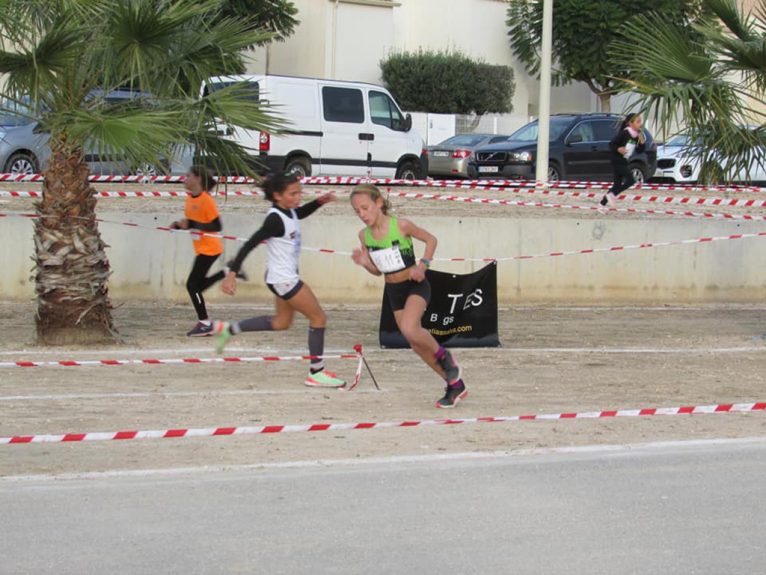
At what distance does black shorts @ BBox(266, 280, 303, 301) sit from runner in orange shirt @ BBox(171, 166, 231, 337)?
2.78 m

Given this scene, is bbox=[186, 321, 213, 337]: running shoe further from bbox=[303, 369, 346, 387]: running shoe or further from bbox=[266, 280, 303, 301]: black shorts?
bbox=[266, 280, 303, 301]: black shorts

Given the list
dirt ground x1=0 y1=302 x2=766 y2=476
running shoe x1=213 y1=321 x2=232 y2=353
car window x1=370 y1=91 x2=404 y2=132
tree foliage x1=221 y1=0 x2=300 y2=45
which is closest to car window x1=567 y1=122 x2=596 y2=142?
car window x1=370 y1=91 x2=404 y2=132

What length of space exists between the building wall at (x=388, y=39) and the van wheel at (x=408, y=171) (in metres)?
21.5

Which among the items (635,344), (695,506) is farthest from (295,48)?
(695,506)

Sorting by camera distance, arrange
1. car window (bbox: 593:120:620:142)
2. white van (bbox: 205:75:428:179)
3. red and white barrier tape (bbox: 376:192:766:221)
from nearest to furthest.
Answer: red and white barrier tape (bbox: 376:192:766:221) < white van (bbox: 205:75:428:179) < car window (bbox: 593:120:620:142)

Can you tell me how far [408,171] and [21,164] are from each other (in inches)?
279

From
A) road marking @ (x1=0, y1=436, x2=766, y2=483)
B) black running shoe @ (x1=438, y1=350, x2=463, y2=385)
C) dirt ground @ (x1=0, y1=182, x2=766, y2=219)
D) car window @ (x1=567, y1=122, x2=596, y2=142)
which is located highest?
car window @ (x1=567, y1=122, x2=596, y2=142)

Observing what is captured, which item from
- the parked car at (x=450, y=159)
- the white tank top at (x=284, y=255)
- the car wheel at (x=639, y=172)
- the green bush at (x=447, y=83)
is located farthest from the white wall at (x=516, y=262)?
the green bush at (x=447, y=83)

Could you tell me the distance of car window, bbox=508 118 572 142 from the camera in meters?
26.5

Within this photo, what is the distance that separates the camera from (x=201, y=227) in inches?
525

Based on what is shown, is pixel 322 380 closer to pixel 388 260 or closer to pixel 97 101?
pixel 388 260

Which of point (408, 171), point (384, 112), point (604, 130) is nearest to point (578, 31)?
point (604, 130)

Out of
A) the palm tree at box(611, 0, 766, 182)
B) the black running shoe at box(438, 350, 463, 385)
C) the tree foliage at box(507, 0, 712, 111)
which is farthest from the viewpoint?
the tree foliage at box(507, 0, 712, 111)

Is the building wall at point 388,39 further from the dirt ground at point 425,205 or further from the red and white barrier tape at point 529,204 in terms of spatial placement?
the red and white barrier tape at point 529,204
